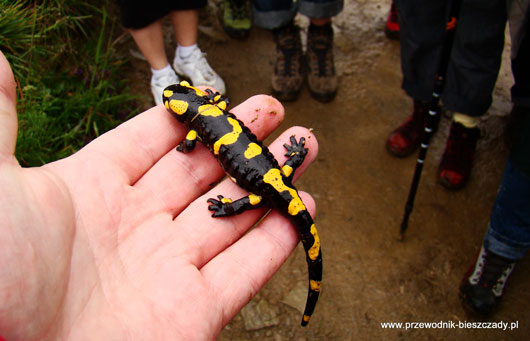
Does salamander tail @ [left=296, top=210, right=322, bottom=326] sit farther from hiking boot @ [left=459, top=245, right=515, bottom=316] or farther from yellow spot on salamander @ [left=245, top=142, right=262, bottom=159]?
hiking boot @ [left=459, top=245, right=515, bottom=316]

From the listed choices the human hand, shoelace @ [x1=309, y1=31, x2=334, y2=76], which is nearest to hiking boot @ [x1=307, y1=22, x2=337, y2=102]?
shoelace @ [x1=309, y1=31, x2=334, y2=76]

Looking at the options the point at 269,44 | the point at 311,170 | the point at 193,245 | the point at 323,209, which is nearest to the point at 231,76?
the point at 269,44

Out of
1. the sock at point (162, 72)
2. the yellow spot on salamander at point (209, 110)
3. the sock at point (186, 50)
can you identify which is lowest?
the sock at point (162, 72)

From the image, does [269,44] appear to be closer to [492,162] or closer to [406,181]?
[406,181]

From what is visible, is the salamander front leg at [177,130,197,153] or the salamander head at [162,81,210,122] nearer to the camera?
the salamander front leg at [177,130,197,153]

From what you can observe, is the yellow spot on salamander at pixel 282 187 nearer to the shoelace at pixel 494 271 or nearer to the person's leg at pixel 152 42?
the shoelace at pixel 494 271

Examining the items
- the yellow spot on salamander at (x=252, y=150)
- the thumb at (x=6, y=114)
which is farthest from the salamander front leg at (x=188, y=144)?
the thumb at (x=6, y=114)
